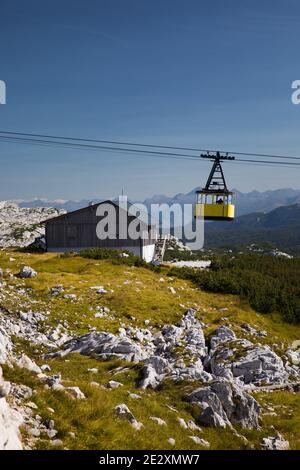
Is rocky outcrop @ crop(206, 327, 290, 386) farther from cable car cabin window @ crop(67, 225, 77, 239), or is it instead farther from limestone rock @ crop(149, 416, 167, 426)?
cable car cabin window @ crop(67, 225, 77, 239)

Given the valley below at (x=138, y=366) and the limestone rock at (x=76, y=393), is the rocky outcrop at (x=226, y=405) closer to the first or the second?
the valley below at (x=138, y=366)

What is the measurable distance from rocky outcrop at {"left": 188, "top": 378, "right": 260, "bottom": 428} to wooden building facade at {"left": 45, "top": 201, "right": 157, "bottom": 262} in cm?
4127

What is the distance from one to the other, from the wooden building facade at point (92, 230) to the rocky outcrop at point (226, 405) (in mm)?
41274

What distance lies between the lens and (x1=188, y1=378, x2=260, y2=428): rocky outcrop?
13.2m

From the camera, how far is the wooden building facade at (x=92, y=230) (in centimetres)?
5541

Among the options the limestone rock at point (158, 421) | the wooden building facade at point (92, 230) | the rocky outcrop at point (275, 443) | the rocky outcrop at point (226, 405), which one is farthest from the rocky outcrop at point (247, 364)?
the wooden building facade at point (92, 230)

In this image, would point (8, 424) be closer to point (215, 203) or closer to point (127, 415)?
point (127, 415)

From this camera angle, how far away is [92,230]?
56.1m

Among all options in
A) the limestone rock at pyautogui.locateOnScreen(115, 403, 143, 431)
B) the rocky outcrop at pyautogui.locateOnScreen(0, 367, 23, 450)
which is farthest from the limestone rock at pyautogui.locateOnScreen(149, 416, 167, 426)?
the rocky outcrop at pyautogui.locateOnScreen(0, 367, 23, 450)

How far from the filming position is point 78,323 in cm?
2347

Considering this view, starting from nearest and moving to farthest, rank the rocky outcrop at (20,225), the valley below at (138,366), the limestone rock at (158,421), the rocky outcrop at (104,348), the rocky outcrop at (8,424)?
the rocky outcrop at (8,424) < the valley below at (138,366) < the limestone rock at (158,421) < the rocky outcrop at (104,348) < the rocky outcrop at (20,225)
